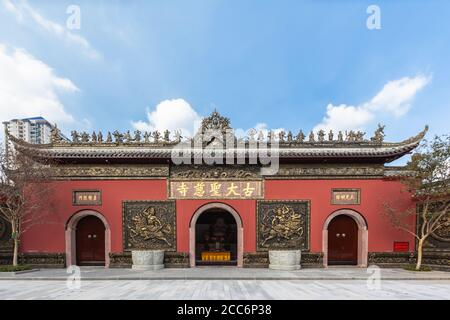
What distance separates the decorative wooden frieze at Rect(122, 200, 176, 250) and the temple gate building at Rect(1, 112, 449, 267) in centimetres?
4

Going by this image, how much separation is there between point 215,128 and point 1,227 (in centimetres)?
1019

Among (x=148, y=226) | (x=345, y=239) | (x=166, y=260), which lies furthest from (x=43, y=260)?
(x=345, y=239)

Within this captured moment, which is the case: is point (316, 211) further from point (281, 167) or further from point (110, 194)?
point (110, 194)

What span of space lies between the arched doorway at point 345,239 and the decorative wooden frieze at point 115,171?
25.9ft

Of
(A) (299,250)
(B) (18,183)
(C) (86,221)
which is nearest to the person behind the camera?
(B) (18,183)

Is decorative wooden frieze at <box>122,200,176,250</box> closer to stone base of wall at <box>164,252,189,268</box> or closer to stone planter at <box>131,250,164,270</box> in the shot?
stone base of wall at <box>164,252,189,268</box>

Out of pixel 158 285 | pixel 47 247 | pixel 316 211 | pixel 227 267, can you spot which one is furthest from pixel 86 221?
pixel 316 211

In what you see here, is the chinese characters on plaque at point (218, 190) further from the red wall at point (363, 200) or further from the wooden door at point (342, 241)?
the wooden door at point (342, 241)

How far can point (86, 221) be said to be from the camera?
32.2 feet

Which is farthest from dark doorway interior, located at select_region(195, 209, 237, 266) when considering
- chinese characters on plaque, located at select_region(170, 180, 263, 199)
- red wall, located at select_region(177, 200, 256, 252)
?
chinese characters on plaque, located at select_region(170, 180, 263, 199)

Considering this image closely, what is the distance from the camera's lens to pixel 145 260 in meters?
8.80

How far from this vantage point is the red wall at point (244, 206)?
934 cm

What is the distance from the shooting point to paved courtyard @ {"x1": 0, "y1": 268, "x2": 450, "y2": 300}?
6.02 meters

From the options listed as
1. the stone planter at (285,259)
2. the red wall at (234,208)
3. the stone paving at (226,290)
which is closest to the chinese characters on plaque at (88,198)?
the stone paving at (226,290)
